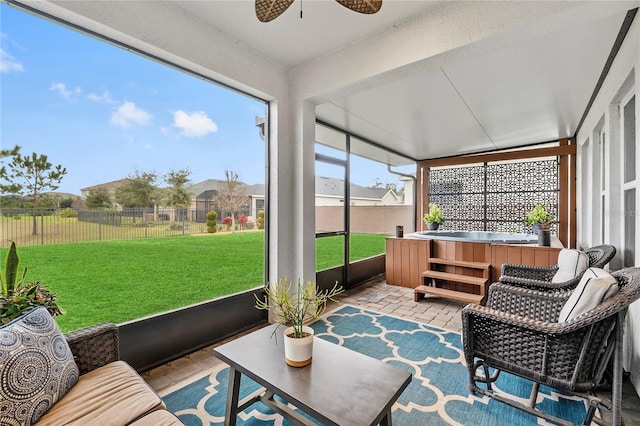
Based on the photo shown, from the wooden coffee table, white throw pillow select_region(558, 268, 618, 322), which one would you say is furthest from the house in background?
white throw pillow select_region(558, 268, 618, 322)

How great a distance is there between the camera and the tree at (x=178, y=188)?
2459mm

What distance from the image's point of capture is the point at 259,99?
302 cm

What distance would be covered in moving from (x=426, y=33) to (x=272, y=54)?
1428mm

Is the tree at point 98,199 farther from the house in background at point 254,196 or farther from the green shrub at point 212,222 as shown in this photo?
the green shrub at point 212,222

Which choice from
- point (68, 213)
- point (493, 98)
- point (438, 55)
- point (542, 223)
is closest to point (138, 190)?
point (68, 213)

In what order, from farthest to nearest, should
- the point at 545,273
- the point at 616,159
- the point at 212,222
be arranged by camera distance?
1. the point at 212,222
2. the point at 545,273
3. the point at 616,159

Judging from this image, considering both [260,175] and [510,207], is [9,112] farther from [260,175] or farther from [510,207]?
[510,207]

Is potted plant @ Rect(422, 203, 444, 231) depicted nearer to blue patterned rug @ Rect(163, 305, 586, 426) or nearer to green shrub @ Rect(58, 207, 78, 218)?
blue patterned rug @ Rect(163, 305, 586, 426)

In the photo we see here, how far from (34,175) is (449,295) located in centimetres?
404

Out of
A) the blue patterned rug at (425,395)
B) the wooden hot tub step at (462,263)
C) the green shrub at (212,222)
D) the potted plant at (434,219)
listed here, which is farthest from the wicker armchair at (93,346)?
the potted plant at (434,219)

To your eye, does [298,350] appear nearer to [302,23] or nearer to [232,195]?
[232,195]

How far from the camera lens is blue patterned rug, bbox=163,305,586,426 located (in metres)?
1.68

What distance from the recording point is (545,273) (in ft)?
8.80

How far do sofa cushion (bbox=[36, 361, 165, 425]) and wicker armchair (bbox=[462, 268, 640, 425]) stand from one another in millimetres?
1730
